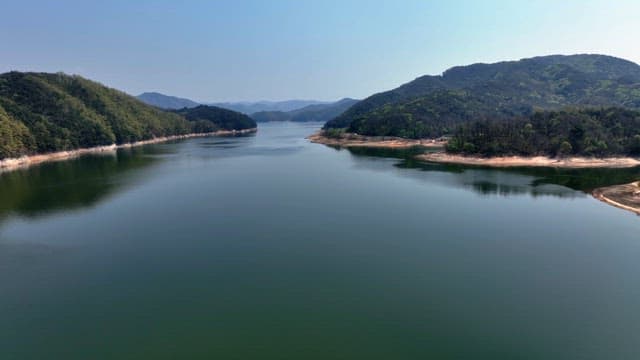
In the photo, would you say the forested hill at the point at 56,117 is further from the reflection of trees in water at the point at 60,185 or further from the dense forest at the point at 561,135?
the dense forest at the point at 561,135

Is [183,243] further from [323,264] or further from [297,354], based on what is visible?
[297,354]

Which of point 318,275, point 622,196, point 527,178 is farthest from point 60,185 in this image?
point 622,196

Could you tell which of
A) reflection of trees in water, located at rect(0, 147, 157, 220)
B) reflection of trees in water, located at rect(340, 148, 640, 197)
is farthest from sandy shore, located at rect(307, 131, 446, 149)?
reflection of trees in water, located at rect(0, 147, 157, 220)

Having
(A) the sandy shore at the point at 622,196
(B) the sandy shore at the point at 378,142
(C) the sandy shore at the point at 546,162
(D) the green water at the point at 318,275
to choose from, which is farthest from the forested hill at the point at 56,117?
(A) the sandy shore at the point at 622,196

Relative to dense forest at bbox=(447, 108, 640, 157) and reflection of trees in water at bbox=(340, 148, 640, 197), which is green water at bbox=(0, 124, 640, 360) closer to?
reflection of trees in water at bbox=(340, 148, 640, 197)

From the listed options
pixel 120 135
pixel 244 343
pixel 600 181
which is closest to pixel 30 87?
pixel 120 135

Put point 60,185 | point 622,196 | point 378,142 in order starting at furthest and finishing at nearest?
point 378,142, point 60,185, point 622,196

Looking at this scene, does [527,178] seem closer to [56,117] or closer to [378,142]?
[378,142]
